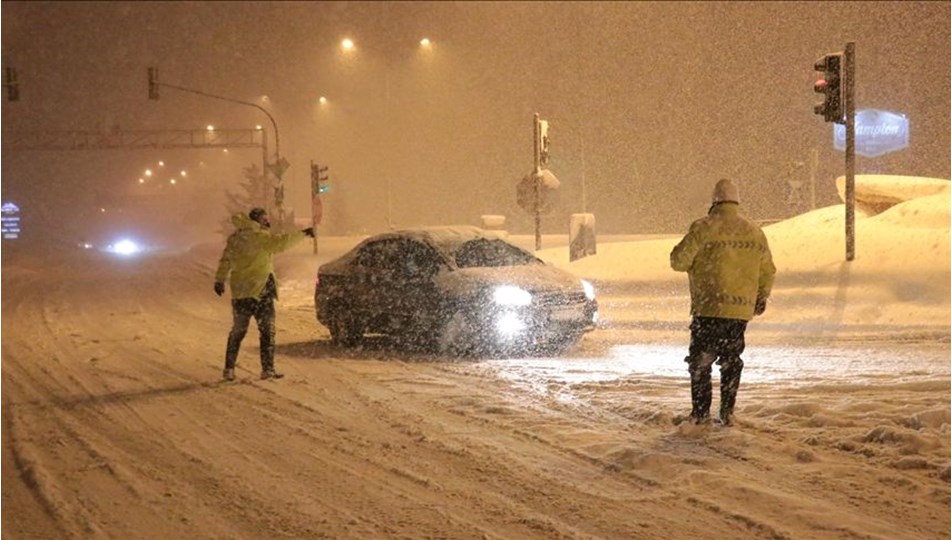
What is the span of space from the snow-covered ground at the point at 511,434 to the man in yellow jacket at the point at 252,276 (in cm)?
46

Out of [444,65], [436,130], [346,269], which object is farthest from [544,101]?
[346,269]

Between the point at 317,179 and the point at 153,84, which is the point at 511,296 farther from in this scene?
the point at 153,84

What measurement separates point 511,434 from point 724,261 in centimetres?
194

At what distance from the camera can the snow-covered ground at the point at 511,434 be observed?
556 centimetres

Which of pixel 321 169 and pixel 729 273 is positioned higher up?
pixel 321 169

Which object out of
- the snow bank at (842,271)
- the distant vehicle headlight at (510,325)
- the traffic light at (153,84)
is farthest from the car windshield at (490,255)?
the traffic light at (153,84)

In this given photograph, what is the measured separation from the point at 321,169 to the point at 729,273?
2253cm

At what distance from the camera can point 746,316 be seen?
293 inches

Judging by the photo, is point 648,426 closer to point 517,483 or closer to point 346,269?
point 517,483

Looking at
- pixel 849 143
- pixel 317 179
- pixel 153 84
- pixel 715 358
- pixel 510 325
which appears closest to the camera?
pixel 715 358

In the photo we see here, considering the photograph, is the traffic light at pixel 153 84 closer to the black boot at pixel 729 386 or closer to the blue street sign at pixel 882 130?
the blue street sign at pixel 882 130

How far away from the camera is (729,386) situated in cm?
748

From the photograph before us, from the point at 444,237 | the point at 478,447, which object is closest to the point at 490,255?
the point at 444,237

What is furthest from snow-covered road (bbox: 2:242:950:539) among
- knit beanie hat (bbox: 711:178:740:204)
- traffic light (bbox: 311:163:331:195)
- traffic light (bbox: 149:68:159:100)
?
traffic light (bbox: 149:68:159:100)
